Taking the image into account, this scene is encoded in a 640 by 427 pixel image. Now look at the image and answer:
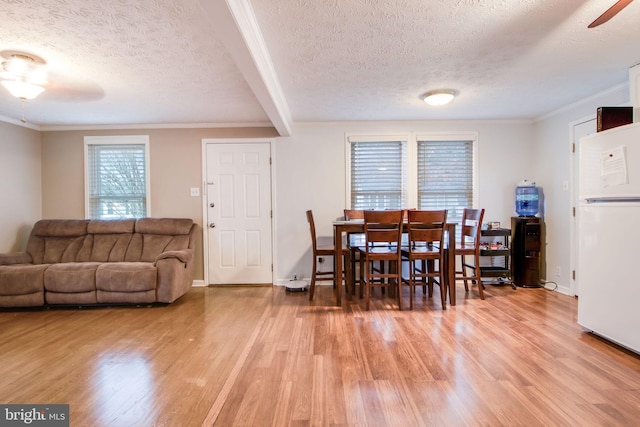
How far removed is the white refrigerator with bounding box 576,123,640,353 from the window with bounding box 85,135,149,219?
5046 mm

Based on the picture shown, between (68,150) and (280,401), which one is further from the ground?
(68,150)

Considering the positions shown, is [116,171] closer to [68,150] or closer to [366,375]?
[68,150]

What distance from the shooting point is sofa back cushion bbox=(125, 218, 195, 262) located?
388cm

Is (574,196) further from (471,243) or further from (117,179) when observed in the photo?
(117,179)

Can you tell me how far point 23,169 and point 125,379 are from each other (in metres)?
3.88

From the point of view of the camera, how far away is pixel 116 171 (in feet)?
14.1

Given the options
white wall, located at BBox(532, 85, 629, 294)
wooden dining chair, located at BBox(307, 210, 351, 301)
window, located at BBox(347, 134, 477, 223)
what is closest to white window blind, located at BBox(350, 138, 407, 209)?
window, located at BBox(347, 134, 477, 223)

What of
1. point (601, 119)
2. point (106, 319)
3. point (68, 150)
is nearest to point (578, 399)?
point (601, 119)

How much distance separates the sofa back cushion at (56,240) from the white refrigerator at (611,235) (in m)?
5.52

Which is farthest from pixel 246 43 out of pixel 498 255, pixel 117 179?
pixel 498 255

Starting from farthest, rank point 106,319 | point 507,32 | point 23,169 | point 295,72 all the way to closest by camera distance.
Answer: point 23,169
point 106,319
point 295,72
point 507,32

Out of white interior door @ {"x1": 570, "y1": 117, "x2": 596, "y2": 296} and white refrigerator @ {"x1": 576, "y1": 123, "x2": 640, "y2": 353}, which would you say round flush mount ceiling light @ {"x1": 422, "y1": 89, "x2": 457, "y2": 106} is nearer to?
white refrigerator @ {"x1": 576, "y1": 123, "x2": 640, "y2": 353}

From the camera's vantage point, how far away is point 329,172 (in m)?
4.25

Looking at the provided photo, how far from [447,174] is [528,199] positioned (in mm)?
1082
